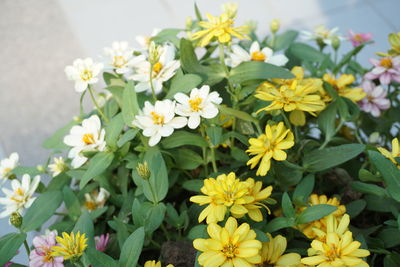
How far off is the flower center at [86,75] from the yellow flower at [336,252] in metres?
0.42

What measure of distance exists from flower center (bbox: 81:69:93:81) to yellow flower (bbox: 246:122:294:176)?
11.6 inches

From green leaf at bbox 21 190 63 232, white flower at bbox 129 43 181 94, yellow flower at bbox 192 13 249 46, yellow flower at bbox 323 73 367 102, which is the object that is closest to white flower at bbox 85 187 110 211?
green leaf at bbox 21 190 63 232

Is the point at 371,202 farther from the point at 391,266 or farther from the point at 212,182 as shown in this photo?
the point at 212,182

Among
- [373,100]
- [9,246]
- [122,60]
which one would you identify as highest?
[122,60]

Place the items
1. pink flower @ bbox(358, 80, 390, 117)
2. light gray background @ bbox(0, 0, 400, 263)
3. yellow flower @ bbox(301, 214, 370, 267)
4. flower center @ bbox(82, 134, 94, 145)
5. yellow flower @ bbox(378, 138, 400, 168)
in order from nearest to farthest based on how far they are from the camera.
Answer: yellow flower @ bbox(301, 214, 370, 267), yellow flower @ bbox(378, 138, 400, 168), flower center @ bbox(82, 134, 94, 145), pink flower @ bbox(358, 80, 390, 117), light gray background @ bbox(0, 0, 400, 263)

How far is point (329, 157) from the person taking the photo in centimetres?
68

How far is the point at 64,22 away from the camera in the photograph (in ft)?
6.30

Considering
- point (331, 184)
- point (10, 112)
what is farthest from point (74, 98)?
point (331, 184)

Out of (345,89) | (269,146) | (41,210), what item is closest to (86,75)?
(41,210)

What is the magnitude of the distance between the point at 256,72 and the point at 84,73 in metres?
0.27

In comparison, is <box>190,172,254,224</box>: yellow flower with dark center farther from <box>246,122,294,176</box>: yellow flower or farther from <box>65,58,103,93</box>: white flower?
<box>65,58,103,93</box>: white flower

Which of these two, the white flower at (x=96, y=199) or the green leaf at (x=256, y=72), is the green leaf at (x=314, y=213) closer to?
the green leaf at (x=256, y=72)

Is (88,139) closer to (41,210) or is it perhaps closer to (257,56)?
(41,210)

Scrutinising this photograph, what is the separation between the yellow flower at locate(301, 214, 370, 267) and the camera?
1.64 ft
